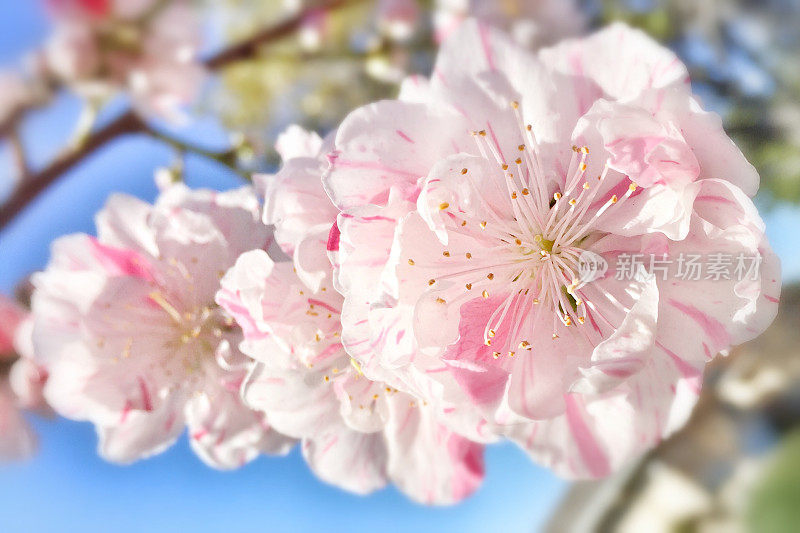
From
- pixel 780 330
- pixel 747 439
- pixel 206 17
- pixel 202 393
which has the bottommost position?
pixel 747 439

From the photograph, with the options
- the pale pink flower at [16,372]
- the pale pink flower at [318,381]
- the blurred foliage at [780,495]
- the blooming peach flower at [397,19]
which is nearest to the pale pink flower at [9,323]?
the pale pink flower at [16,372]

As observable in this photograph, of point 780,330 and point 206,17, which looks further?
point 780,330

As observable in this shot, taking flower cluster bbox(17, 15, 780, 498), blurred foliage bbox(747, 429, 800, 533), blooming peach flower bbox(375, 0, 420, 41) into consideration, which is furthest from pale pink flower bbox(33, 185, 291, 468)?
blurred foliage bbox(747, 429, 800, 533)

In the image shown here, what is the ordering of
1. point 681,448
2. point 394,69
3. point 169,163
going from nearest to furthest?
point 169,163
point 394,69
point 681,448

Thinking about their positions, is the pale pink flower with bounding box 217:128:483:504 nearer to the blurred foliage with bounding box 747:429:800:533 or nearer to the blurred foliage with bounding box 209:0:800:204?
the blurred foliage with bounding box 209:0:800:204

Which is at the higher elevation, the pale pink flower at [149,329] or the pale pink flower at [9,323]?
the pale pink flower at [149,329]

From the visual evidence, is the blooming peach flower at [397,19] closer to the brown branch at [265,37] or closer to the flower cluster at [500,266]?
the brown branch at [265,37]

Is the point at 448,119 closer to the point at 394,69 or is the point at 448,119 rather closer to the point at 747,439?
the point at 394,69

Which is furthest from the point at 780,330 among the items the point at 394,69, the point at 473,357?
the point at 473,357
